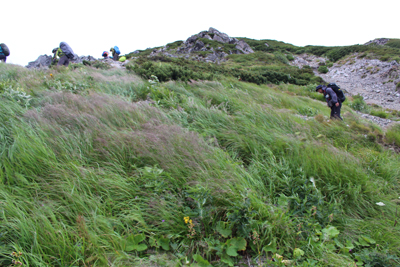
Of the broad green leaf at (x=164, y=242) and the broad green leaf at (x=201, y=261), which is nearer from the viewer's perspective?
the broad green leaf at (x=201, y=261)

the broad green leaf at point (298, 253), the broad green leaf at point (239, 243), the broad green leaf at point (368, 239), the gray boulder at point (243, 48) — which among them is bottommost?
Result: the broad green leaf at point (368, 239)

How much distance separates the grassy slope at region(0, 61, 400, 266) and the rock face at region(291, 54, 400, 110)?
53.7ft

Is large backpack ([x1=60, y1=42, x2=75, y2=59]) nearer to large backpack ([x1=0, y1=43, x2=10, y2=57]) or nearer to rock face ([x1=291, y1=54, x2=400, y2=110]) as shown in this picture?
large backpack ([x1=0, y1=43, x2=10, y2=57])

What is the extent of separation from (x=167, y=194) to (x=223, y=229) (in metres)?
0.66

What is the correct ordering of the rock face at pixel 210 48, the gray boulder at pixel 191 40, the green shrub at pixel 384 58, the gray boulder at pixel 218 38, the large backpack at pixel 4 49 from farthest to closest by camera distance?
the gray boulder at pixel 218 38 < the gray boulder at pixel 191 40 < the rock face at pixel 210 48 < the green shrub at pixel 384 58 < the large backpack at pixel 4 49

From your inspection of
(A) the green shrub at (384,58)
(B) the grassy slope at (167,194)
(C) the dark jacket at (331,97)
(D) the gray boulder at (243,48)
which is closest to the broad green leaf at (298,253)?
(B) the grassy slope at (167,194)

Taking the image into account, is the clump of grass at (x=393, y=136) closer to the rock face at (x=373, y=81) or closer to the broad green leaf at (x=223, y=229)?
the broad green leaf at (x=223, y=229)

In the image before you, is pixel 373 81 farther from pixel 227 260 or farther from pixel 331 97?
pixel 227 260

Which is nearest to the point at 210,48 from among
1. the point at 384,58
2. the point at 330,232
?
the point at 384,58

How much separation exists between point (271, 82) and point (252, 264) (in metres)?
16.3

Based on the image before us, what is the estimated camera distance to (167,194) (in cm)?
217

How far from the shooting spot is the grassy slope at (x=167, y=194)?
68.0 inches

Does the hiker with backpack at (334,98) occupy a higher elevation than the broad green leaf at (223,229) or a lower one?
higher

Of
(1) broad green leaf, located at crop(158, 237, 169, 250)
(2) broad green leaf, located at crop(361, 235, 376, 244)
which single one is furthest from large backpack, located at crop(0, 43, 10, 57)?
(2) broad green leaf, located at crop(361, 235, 376, 244)
